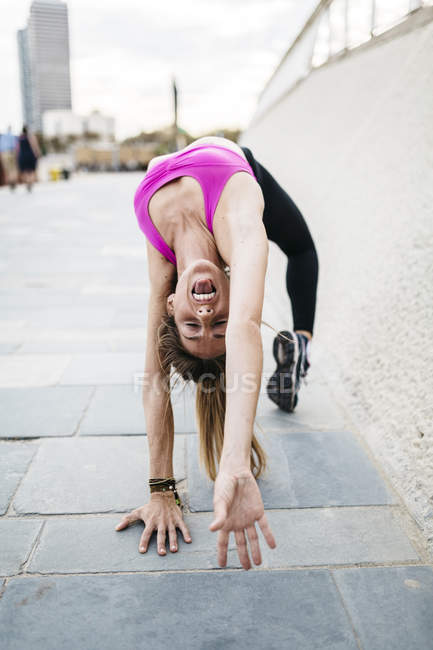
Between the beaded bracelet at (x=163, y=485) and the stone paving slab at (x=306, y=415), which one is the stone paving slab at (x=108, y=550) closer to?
the beaded bracelet at (x=163, y=485)

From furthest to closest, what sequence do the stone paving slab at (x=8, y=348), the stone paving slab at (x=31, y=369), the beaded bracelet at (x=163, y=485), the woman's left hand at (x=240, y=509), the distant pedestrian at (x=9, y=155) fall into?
the distant pedestrian at (x=9, y=155) → the stone paving slab at (x=8, y=348) → the stone paving slab at (x=31, y=369) → the beaded bracelet at (x=163, y=485) → the woman's left hand at (x=240, y=509)

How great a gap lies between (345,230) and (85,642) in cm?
370

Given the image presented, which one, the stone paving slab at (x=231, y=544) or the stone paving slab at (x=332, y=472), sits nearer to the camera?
the stone paving slab at (x=231, y=544)

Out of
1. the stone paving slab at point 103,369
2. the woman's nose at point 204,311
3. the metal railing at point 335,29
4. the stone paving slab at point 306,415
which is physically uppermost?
the metal railing at point 335,29

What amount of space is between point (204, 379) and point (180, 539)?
620mm

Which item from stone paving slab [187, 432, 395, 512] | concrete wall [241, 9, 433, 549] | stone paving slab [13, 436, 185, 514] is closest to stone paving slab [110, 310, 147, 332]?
concrete wall [241, 9, 433, 549]

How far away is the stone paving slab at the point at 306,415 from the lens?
290cm

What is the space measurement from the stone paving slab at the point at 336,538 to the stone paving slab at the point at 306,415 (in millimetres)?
738

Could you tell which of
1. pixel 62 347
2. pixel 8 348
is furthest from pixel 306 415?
pixel 8 348

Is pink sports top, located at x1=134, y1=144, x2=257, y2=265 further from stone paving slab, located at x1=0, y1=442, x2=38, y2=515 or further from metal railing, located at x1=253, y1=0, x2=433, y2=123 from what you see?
metal railing, located at x1=253, y1=0, x2=433, y2=123

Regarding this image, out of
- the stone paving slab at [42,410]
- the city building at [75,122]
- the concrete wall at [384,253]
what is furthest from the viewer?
the city building at [75,122]

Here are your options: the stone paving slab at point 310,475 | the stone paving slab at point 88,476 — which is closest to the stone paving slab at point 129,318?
the stone paving slab at point 88,476

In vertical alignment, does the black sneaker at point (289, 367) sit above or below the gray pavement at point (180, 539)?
above

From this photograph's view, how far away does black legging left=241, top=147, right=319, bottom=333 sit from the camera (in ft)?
9.39
